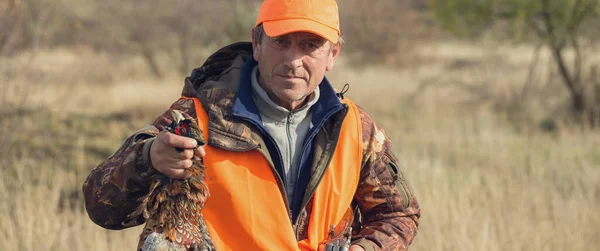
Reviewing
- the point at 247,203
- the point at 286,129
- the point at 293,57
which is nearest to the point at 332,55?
the point at 293,57

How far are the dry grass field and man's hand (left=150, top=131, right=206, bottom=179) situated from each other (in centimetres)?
321

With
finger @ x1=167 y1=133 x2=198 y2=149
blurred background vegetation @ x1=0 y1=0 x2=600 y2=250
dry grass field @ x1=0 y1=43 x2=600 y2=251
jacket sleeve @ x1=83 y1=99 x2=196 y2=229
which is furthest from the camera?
blurred background vegetation @ x1=0 y1=0 x2=600 y2=250

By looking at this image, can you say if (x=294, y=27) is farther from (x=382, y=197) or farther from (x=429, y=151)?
(x=429, y=151)

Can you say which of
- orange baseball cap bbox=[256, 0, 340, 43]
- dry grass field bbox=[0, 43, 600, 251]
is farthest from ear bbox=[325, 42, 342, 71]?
→ dry grass field bbox=[0, 43, 600, 251]

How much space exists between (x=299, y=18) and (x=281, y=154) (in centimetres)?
53

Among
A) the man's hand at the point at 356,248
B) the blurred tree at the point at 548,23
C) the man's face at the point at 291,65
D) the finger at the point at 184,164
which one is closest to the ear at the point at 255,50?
the man's face at the point at 291,65

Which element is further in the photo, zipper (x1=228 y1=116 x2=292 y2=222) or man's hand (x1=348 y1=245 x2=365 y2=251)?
man's hand (x1=348 y1=245 x2=365 y2=251)

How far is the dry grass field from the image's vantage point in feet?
20.3

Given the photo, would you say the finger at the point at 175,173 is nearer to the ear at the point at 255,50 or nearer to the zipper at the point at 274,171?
the zipper at the point at 274,171

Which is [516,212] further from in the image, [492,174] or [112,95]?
[112,95]

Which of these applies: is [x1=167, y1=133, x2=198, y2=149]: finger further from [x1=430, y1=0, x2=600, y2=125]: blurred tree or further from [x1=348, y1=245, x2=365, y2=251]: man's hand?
[x1=430, y1=0, x2=600, y2=125]: blurred tree

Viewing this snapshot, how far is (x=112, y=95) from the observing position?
18328 millimetres

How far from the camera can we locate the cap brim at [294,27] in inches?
121

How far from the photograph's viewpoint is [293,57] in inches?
124
